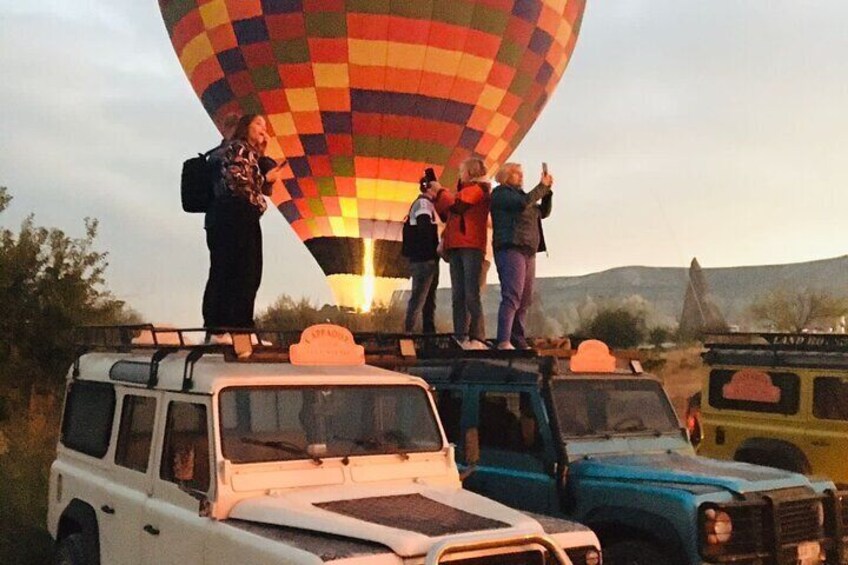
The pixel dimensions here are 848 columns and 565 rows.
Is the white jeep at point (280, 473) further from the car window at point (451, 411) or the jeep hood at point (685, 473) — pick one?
the car window at point (451, 411)

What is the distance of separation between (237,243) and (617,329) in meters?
35.6

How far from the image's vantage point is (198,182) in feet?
24.9

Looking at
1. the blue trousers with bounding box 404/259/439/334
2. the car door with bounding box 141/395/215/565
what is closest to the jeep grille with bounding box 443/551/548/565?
the car door with bounding box 141/395/215/565

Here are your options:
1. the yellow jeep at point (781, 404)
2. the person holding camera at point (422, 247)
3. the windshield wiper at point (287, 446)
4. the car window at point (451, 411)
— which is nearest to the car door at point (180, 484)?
the windshield wiper at point (287, 446)

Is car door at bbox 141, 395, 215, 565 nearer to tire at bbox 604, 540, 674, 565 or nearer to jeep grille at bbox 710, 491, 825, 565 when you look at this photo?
tire at bbox 604, 540, 674, 565

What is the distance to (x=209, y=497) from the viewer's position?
187 inches

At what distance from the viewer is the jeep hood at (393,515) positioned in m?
4.05

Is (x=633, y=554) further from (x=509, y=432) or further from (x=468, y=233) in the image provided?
(x=468, y=233)

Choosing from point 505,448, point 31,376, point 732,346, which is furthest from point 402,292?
A: point 505,448

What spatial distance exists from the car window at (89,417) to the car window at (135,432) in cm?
21

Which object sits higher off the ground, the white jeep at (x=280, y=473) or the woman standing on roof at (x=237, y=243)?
the woman standing on roof at (x=237, y=243)

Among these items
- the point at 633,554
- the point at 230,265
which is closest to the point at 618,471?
the point at 633,554

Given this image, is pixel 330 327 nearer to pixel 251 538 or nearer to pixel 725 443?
pixel 251 538

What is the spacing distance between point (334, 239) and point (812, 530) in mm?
23114
